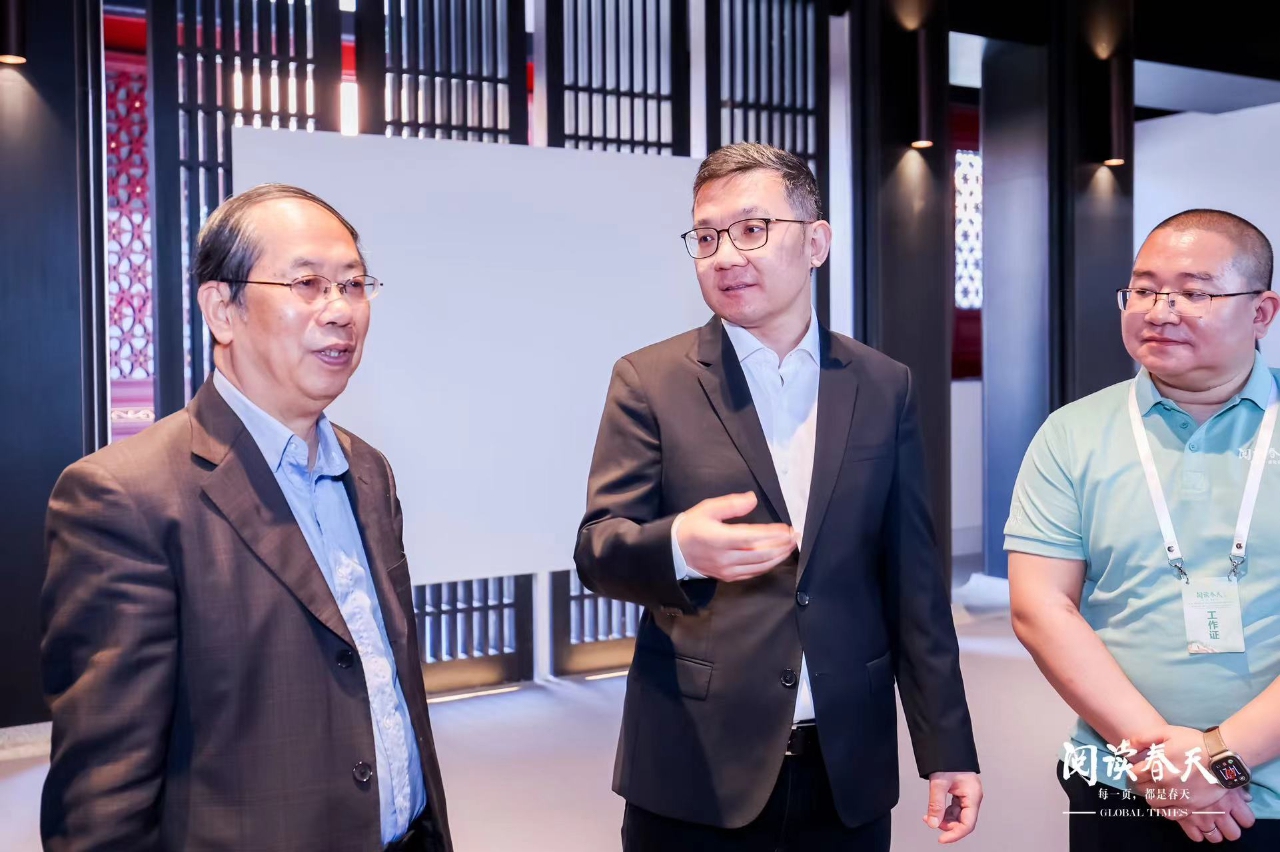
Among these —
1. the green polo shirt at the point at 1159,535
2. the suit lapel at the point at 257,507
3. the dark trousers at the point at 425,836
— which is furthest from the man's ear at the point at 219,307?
the green polo shirt at the point at 1159,535

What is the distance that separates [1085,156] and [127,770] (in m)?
6.06

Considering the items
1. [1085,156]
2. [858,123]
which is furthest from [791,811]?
[1085,156]

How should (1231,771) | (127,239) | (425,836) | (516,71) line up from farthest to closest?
1. (127,239)
2. (516,71)
3. (1231,771)
4. (425,836)

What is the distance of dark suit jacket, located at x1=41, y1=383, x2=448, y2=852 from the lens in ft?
3.86

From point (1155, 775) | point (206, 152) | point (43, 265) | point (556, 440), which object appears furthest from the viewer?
point (556, 440)

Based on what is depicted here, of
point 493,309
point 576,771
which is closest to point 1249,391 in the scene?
point 576,771

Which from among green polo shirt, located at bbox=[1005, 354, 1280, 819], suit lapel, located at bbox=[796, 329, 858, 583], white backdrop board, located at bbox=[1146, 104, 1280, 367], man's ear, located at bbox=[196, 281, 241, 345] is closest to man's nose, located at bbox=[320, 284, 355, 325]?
man's ear, located at bbox=[196, 281, 241, 345]

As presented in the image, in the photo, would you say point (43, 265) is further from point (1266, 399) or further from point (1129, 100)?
point (1129, 100)

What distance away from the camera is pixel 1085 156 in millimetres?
6012

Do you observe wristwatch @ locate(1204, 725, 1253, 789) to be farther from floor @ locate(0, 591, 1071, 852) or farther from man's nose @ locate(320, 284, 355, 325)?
floor @ locate(0, 591, 1071, 852)

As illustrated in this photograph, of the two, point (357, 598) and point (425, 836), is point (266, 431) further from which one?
point (425, 836)

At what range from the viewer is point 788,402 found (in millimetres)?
1747

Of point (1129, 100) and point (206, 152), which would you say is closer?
point (206, 152)

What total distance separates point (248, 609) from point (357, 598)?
16 centimetres
